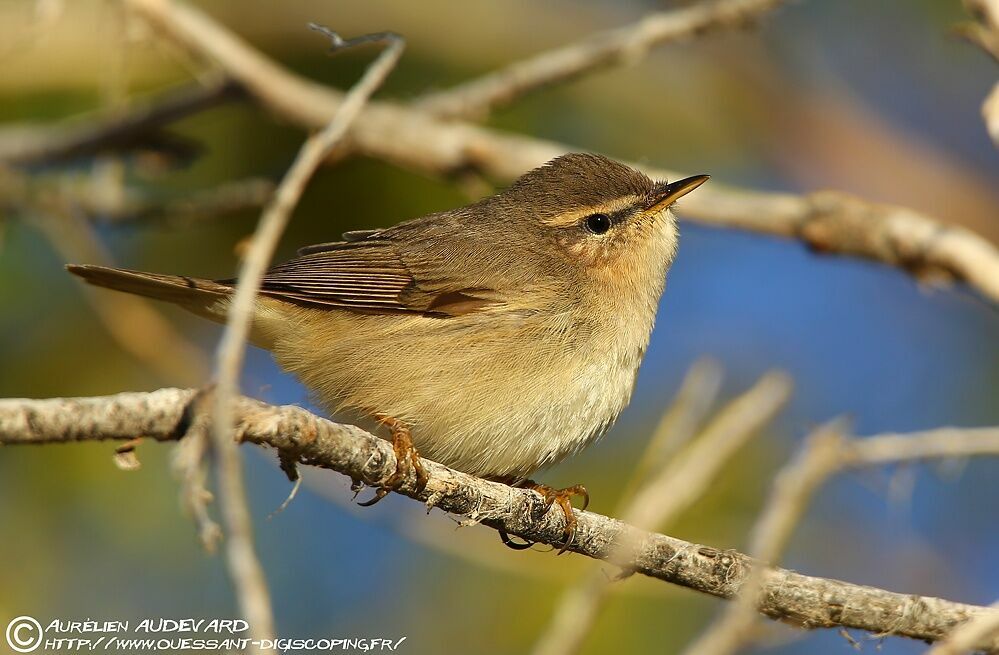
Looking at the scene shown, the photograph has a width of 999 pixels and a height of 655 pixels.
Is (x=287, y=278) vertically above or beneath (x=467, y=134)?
beneath

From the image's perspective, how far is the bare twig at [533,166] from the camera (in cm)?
570

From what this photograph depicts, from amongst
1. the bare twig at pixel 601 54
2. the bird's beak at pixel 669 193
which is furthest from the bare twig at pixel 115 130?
the bird's beak at pixel 669 193

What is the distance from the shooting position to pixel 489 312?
17.1 ft

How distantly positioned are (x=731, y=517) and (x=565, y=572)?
48.1 inches

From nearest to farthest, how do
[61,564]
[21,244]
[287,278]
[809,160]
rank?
1. [287,278]
2. [61,564]
3. [21,244]
4. [809,160]

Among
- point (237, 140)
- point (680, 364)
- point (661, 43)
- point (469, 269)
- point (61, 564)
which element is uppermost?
point (237, 140)

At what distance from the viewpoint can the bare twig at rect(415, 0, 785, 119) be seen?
6.68 m

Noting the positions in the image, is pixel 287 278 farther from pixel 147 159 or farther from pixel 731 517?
pixel 731 517

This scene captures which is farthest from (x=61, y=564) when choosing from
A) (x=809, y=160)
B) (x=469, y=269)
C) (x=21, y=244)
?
(x=809, y=160)

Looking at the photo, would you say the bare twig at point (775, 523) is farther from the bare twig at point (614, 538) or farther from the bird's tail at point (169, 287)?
the bird's tail at point (169, 287)

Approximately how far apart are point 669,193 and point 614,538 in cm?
222

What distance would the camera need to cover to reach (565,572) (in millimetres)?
6969

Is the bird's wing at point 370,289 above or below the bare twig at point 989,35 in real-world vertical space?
below

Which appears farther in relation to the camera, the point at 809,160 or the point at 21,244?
the point at 809,160
